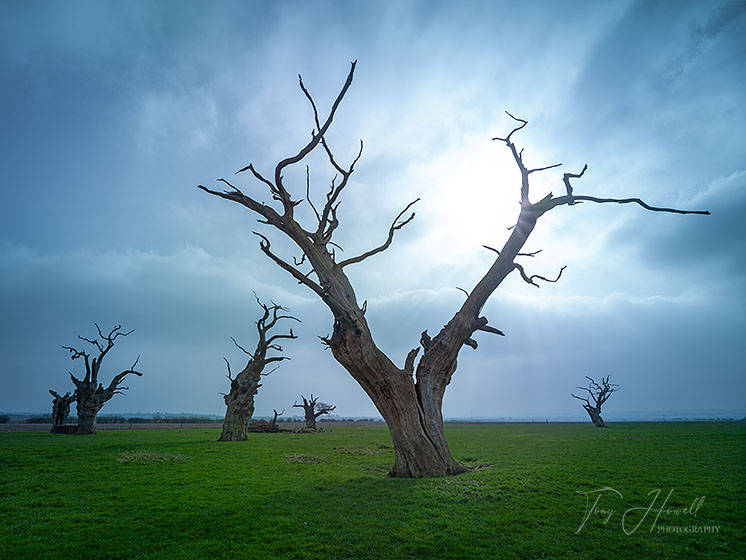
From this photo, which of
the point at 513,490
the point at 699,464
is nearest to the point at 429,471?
the point at 513,490

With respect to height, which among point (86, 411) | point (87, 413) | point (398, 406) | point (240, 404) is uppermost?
point (398, 406)

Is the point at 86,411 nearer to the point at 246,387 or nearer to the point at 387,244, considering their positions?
the point at 246,387

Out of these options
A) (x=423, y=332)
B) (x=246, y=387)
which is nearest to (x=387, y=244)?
(x=423, y=332)

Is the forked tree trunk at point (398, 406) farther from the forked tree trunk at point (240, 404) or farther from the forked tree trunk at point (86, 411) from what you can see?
the forked tree trunk at point (86, 411)

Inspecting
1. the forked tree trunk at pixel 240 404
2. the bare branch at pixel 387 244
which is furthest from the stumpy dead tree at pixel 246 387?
the bare branch at pixel 387 244

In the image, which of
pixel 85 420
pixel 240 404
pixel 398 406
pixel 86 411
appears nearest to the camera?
pixel 398 406

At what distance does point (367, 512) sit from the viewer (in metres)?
8.27

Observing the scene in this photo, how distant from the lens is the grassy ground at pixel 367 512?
252 inches

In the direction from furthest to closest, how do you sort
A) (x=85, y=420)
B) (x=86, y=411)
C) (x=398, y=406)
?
1. (x=85, y=420)
2. (x=86, y=411)
3. (x=398, y=406)

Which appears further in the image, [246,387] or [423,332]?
[246,387]

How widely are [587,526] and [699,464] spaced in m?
10.9

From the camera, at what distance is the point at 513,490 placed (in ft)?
32.6

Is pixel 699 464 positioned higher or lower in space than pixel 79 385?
lower

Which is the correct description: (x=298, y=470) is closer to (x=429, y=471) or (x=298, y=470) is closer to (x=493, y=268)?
(x=429, y=471)
